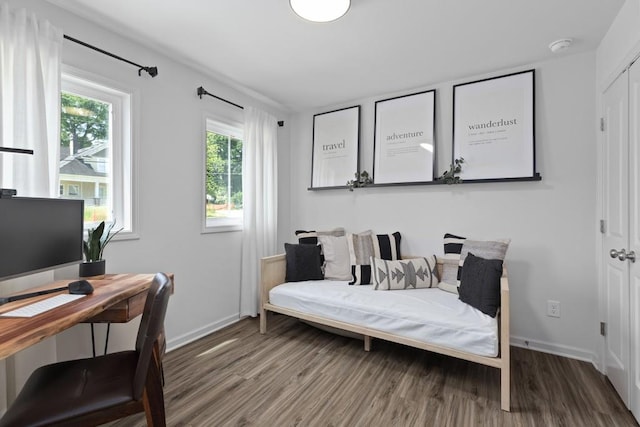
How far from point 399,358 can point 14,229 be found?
101 inches

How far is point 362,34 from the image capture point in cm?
222

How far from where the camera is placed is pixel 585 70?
2.43 meters

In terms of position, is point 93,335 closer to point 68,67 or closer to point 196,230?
point 196,230

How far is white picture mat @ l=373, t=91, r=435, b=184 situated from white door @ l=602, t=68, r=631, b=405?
129cm

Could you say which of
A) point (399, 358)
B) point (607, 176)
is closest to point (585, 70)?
point (607, 176)

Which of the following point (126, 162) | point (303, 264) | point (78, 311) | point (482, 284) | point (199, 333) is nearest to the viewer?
point (78, 311)

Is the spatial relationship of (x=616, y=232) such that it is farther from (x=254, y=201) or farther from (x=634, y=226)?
(x=254, y=201)

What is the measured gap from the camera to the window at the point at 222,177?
3.00m

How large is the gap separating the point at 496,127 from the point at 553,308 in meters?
1.61

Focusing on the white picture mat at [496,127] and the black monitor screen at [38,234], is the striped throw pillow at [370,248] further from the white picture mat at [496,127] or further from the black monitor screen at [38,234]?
the black monitor screen at [38,234]

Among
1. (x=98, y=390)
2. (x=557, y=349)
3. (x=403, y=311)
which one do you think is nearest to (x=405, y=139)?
(x=403, y=311)

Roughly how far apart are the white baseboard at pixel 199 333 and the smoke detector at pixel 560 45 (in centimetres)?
367

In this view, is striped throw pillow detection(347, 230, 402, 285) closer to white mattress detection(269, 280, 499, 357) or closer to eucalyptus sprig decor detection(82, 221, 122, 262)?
white mattress detection(269, 280, 499, 357)

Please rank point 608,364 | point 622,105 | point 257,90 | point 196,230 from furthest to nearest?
point 257,90 → point 196,230 → point 608,364 → point 622,105
